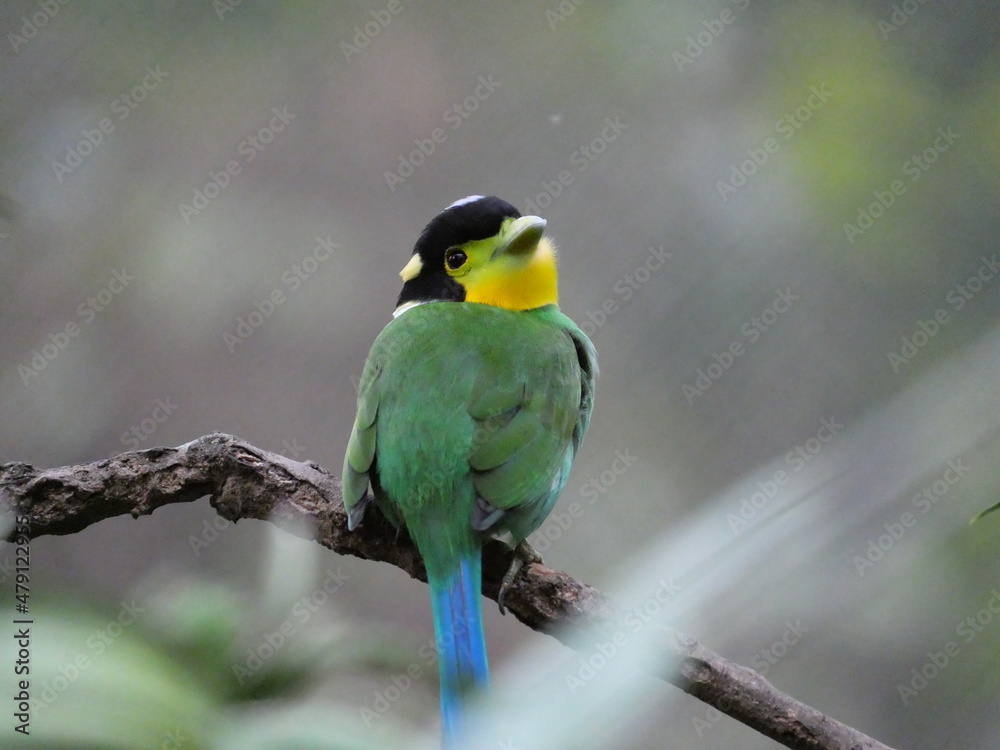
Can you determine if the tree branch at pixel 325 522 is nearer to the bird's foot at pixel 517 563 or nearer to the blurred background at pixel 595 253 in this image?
the bird's foot at pixel 517 563

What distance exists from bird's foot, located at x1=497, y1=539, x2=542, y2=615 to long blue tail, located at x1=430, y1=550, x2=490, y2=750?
62 millimetres

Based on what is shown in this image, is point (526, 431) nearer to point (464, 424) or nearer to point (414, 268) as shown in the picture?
point (464, 424)

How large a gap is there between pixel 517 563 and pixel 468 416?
0.22 m

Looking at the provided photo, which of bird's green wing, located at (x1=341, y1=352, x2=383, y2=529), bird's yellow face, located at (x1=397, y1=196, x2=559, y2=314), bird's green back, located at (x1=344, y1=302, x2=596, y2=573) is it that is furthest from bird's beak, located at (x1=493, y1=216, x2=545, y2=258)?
bird's green wing, located at (x1=341, y1=352, x2=383, y2=529)

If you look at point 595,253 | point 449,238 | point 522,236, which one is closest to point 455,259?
point 449,238

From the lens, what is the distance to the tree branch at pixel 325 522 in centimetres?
115

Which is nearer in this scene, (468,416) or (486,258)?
(468,416)

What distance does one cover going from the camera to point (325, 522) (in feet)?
4.35

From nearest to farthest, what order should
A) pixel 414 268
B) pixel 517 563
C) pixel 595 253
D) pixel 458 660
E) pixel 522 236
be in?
pixel 458 660
pixel 517 563
pixel 522 236
pixel 414 268
pixel 595 253

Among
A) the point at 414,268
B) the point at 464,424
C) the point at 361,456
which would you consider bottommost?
the point at 361,456

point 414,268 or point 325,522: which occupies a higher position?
point 414,268

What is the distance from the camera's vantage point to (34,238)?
1956mm

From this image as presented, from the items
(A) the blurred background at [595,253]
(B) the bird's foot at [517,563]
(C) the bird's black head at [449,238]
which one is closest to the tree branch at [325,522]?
(B) the bird's foot at [517,563]

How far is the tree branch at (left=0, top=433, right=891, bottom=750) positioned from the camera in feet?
3.76
